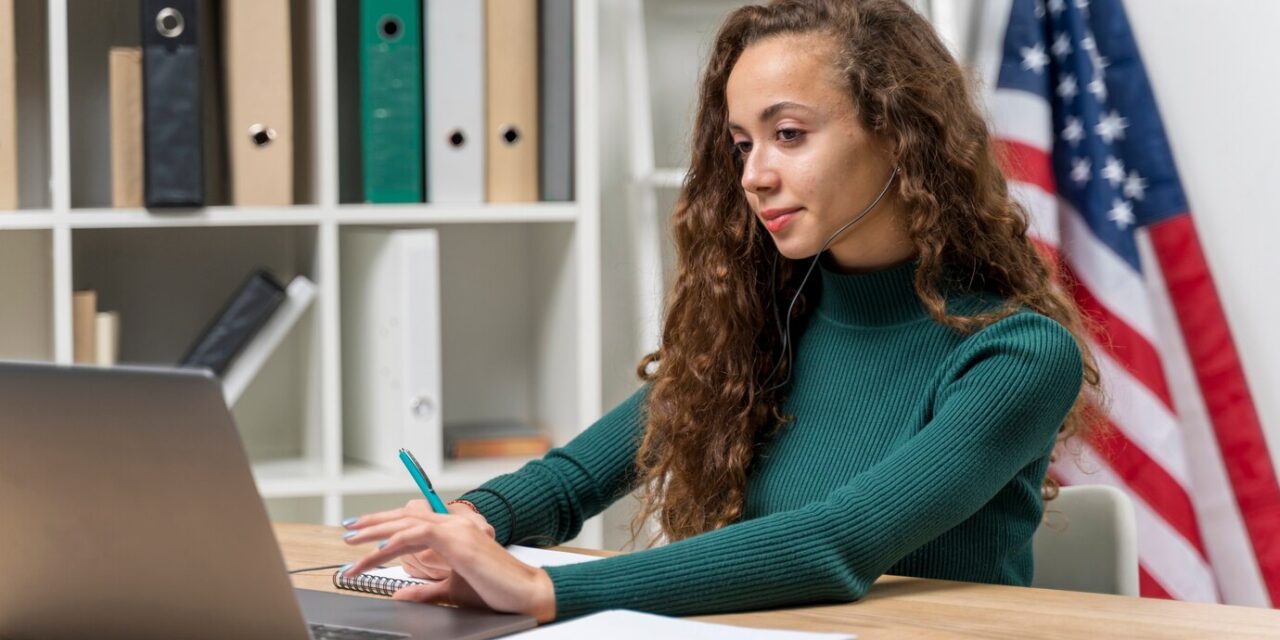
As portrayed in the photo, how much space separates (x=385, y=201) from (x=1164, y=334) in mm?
1306

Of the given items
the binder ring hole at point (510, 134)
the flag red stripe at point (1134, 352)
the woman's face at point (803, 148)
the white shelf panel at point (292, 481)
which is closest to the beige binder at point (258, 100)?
the binder ring hole at point (510, 134)

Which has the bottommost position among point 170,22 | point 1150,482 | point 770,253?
point 1150,482

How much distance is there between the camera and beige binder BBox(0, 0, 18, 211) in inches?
76.5

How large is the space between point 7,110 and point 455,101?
625 mm

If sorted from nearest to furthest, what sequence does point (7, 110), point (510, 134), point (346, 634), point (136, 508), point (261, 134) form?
point (136, 508) < point (346, 634) < point (7, 110) < point (261, 134) < point (510, 134)

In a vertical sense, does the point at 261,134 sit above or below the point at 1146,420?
above

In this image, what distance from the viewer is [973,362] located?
132 cm

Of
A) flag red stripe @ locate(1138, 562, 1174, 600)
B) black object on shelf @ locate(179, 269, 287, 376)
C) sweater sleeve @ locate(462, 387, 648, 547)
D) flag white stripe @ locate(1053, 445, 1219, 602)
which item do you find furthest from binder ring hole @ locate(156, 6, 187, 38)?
flag red stripe @ locate(1138, 562, 1174, 600)

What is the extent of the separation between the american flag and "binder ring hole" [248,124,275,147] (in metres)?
1.18

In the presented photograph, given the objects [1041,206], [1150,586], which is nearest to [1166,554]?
[1150,586]

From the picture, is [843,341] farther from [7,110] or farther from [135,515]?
[7,110]

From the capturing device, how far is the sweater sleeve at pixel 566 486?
1445 mm

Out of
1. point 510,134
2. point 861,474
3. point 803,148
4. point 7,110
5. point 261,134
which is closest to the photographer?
point 861,474

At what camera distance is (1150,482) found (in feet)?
7.48
